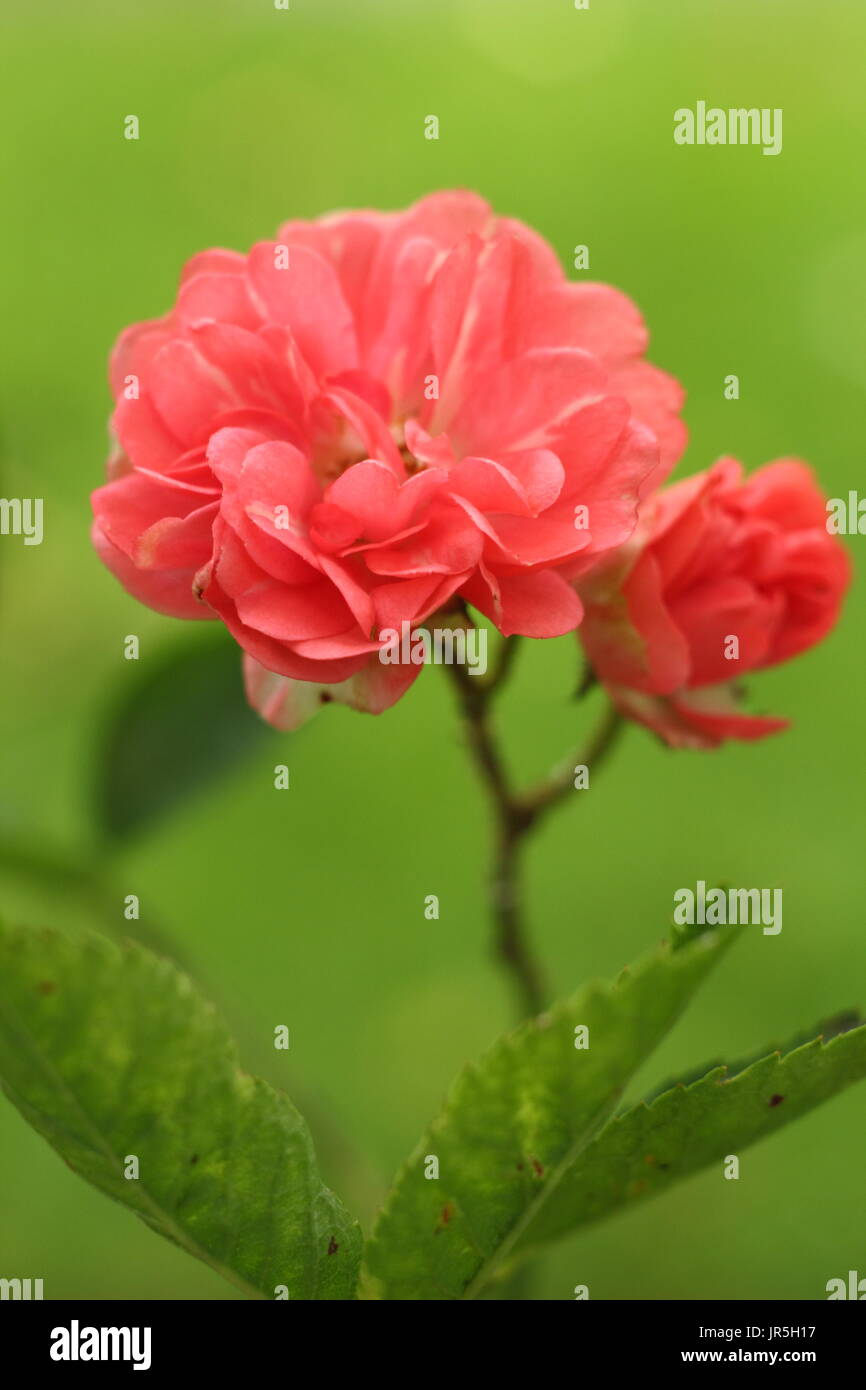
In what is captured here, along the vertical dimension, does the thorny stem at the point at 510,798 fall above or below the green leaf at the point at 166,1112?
above

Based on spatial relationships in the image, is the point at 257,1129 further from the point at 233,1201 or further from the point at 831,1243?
the point at 831,1243

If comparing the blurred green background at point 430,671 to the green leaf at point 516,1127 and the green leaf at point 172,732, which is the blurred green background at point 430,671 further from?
the green leaf at point 516,1127

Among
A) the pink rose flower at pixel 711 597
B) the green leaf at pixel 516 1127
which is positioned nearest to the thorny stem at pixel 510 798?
the pink rose flower at pixel 711 597

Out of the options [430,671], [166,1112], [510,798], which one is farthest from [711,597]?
[430,671]

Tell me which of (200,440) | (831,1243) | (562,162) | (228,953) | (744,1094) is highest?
(562,162)

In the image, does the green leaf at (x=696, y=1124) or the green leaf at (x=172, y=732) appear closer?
the green leaf at (x=696, y=1124)

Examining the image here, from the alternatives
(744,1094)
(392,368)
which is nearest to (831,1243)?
(744,1094)
